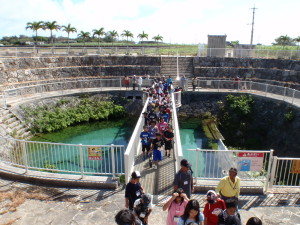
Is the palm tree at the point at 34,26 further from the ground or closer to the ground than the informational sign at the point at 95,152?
further from the ground

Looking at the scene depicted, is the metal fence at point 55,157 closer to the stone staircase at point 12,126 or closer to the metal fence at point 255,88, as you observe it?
the stone staircase at point 12,126

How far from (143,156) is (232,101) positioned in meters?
14.3

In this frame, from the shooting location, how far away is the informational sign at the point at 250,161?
7605 mm

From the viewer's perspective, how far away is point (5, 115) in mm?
16156

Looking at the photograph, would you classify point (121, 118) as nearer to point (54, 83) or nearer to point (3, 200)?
point (54, 83)

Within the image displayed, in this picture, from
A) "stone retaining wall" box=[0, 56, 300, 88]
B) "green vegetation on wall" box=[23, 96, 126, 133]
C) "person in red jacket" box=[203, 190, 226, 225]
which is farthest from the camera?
"stone retaining wall" box=[0, 56, 300, 88]

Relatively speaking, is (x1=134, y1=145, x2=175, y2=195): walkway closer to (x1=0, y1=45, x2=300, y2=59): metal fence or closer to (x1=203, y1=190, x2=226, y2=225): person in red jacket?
(x1=203, y1=190, x2=226, y2=225): person in red jacket

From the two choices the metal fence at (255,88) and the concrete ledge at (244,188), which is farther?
the metal fence at (255,88)

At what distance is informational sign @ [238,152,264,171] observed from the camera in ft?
25.0

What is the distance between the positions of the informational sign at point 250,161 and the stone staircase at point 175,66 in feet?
63.3

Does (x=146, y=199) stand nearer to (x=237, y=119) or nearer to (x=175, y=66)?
(x=237, y=119)

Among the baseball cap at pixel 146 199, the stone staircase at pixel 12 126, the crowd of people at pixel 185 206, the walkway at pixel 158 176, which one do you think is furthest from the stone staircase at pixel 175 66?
the baseball cap at pixel 146 199

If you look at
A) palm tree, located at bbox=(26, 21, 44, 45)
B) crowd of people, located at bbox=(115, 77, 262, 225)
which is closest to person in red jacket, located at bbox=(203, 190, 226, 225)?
crowd of people, located at bbox=(115, 77, 262, 225)

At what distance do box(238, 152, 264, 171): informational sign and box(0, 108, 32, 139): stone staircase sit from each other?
12768 mm
